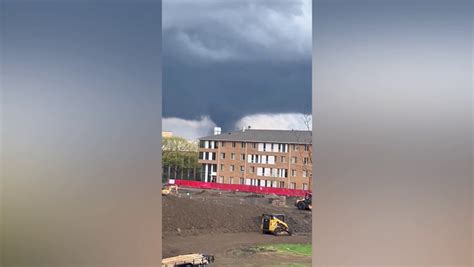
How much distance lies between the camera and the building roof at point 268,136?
3.39 metres

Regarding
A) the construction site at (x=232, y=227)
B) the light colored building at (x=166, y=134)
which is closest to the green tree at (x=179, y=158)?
the light colored building at (x=166, y=134)

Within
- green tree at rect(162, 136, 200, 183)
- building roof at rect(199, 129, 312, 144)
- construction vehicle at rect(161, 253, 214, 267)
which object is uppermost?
building roof at rect(199, 129, 312, 144)

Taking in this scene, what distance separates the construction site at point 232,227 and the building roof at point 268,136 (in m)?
0.42

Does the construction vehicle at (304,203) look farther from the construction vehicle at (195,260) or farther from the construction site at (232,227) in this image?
the construction vehicle at (195,260)

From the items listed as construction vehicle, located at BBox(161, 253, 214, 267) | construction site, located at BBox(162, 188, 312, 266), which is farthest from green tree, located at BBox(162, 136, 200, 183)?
construction vehicle, located at BBox(161, 253, 214, 267)

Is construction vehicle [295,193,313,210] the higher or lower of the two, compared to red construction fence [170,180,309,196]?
lower

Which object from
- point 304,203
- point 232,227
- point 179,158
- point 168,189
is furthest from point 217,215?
point 304,203

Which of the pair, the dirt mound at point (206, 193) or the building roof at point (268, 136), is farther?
the dirt mound at point (206, 193)

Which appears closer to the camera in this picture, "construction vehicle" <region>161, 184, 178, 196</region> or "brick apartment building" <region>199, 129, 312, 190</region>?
"brick apartment building" <region>199, 129, 312, 190</region>

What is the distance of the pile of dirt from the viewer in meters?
3.54

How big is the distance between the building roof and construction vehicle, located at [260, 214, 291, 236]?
0.59 meters

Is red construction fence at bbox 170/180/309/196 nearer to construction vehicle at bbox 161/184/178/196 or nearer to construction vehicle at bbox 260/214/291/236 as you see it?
construction vehicle at bbox 161/184/178/196
